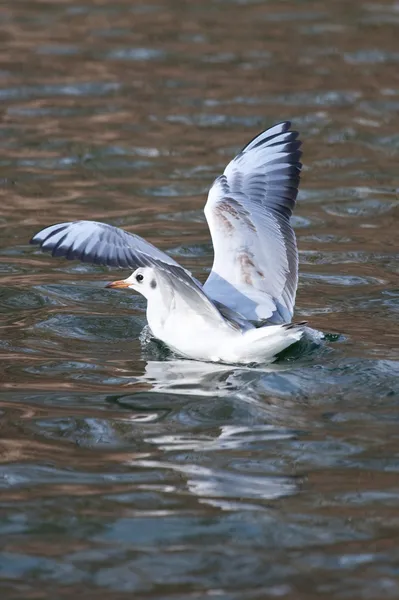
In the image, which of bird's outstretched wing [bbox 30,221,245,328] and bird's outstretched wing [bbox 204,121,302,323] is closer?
bird's outstretched wing [bbox 30,221,245,328]

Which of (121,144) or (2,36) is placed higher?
(2,36)

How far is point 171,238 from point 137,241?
3843 mm

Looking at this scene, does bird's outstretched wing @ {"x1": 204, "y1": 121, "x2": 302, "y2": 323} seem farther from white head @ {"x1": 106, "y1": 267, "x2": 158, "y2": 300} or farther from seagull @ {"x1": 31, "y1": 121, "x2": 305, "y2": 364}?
white head @ {"x1": 106, "y1": 267, "x2": 158, "y2": 300}

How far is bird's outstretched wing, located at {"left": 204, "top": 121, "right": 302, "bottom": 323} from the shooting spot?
337 inches

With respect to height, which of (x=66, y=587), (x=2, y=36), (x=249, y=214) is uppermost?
(x=2, y=36)

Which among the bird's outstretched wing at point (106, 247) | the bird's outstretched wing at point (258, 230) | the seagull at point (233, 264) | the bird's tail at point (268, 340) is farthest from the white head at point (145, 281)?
the bird's tail at point (268, 340)

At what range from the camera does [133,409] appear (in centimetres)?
729

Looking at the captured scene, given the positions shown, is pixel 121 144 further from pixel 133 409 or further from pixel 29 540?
pixel 29 540

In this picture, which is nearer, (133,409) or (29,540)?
(29,540)

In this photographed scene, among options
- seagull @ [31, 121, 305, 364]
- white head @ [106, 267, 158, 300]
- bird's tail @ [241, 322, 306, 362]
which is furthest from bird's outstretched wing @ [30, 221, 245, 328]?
white head @ [106, 267, 158, 300]

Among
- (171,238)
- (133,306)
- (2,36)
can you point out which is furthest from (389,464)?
(2,36)

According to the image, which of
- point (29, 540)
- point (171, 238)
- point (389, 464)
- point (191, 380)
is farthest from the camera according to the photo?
point (171, 238)

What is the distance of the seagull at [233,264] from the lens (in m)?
7.62

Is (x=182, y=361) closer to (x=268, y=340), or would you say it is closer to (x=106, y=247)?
(x=268, y=340)
